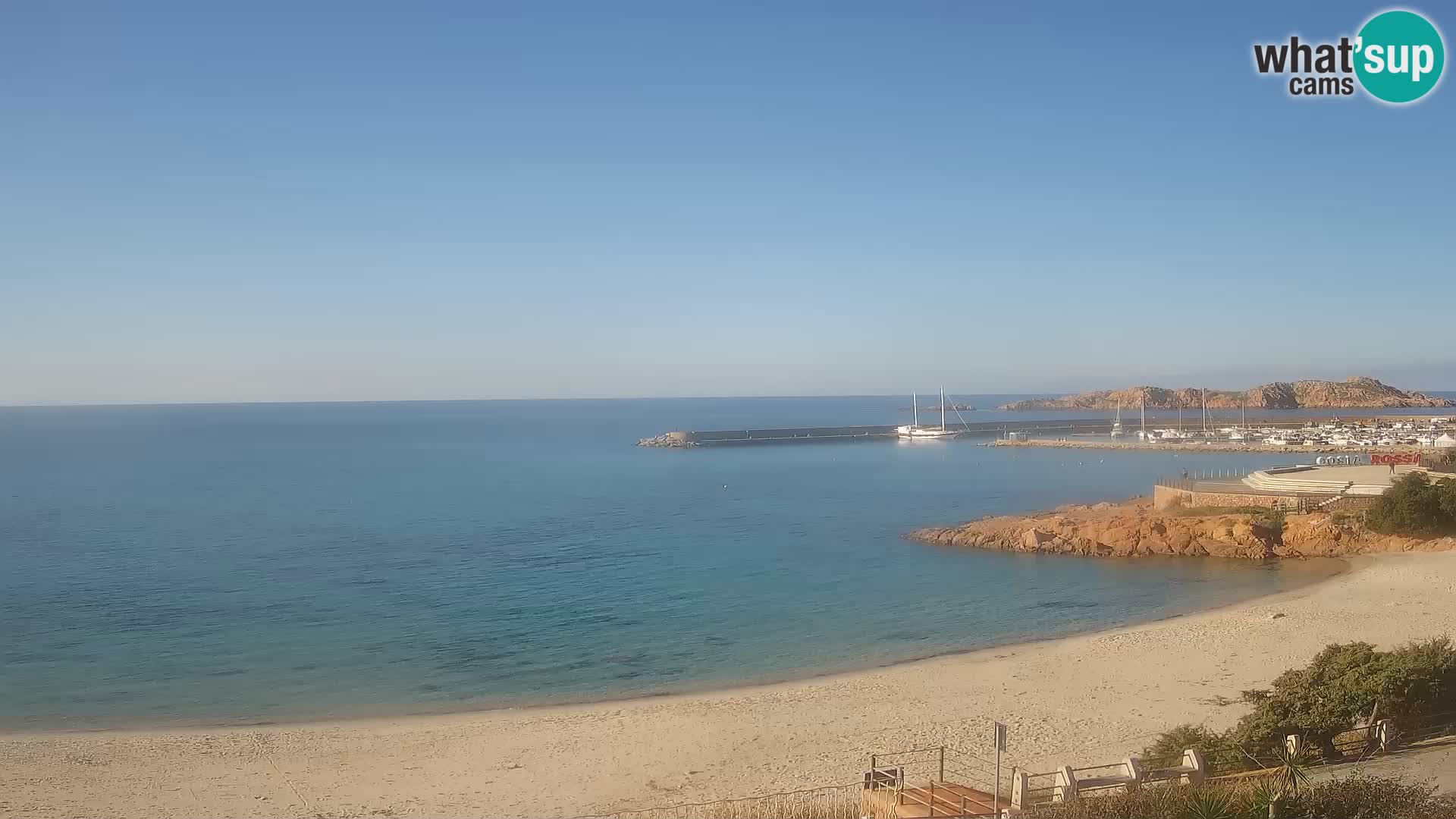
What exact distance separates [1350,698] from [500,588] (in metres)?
24.8

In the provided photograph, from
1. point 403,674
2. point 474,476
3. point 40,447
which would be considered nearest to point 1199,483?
point 403,674

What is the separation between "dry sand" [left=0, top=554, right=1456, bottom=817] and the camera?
14.5 m

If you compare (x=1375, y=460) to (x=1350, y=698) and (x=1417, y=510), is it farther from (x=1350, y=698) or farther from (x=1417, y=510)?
(x=1350, y=698)

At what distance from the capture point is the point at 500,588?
3203 centimetres

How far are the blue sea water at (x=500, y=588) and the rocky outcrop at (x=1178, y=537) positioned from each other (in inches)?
56.5

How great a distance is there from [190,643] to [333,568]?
11.2m

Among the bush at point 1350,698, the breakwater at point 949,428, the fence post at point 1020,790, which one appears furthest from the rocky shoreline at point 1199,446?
the fence post at point 1020,790

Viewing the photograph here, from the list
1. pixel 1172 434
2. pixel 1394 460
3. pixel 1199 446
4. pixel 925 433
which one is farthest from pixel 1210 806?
pixel 925 433

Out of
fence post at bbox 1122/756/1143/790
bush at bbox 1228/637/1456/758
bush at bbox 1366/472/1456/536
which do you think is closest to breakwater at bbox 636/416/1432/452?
bush at bbox 1366/472/1456/536

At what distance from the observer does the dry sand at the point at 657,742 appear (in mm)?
14492

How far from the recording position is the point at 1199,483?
1784 inches

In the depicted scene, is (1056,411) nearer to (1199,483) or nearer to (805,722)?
(1199,483)

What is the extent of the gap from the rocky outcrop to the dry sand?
11.9 meters

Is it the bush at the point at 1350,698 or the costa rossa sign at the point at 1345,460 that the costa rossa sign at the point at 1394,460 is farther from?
the bush at the point at 1350,698
